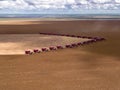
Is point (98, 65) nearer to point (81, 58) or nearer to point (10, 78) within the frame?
point (81, 58)

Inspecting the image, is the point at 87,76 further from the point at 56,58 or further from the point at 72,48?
the point at 72,48

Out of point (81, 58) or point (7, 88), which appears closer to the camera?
point (7, 88)

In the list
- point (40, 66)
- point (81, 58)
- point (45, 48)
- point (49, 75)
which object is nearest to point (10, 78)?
point (49, 75)

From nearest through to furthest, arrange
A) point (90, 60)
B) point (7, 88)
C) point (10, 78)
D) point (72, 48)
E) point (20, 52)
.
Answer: point (7, 88)
point (10, 78)
point (90, 60)
point (20, 52)
point (72, 48)

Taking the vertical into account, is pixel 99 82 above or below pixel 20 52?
above

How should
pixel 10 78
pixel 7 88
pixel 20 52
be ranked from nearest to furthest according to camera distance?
pixel 7 88
pixel 10 78
pixel 20 52

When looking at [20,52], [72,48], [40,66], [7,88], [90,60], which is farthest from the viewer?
[72,48]

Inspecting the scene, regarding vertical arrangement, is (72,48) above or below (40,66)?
below

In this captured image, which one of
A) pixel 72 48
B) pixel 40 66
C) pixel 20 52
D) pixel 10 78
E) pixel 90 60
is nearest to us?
pixel 10 78

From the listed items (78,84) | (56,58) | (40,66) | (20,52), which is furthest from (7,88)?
(20,52)
